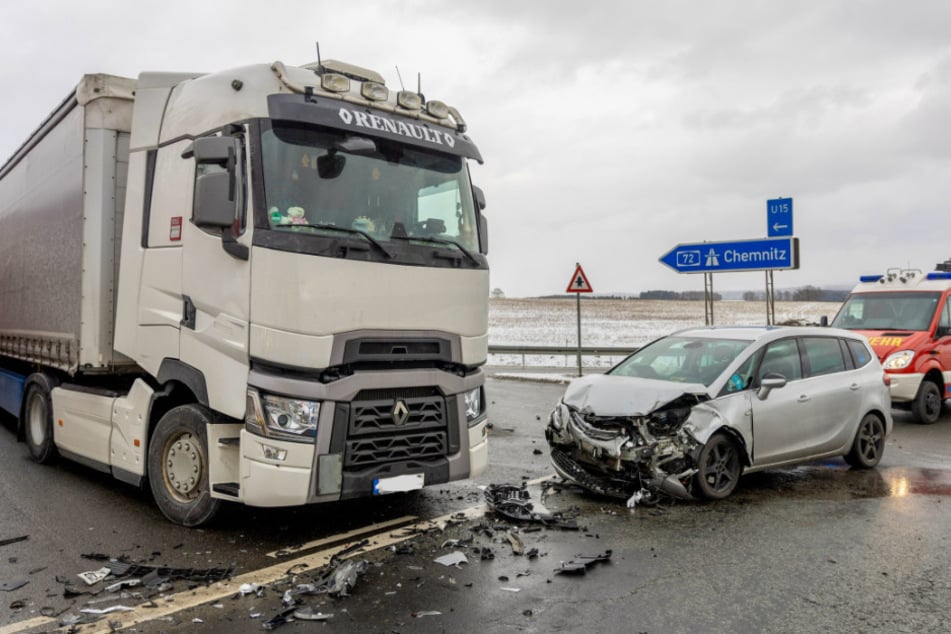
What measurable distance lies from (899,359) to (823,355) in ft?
16.6

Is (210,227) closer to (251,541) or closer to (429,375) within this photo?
(429,375)

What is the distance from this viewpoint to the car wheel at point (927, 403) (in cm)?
1213

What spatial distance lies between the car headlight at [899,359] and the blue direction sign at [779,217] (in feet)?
12.3

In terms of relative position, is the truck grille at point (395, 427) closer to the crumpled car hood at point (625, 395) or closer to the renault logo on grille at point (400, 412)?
the renault logo on grille at point (400, 412)

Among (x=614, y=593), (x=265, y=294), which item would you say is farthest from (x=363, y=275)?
(x=614, y=593)

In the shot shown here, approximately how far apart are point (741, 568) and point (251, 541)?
3.57 meters

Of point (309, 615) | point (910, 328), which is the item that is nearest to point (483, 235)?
point (309, 615)

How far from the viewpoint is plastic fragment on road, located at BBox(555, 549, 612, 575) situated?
16.3 feet

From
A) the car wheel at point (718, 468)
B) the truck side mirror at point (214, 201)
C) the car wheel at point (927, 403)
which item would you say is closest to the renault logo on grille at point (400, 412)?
the truck side mirror at point (214, 201)

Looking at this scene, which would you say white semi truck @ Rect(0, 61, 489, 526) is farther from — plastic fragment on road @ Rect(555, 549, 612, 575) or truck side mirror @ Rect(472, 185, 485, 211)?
plastic fragment on road @ Rect(555, 549, 612, 575)

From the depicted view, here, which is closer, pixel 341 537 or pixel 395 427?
pixel 395 427

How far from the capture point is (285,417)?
5.10 meters

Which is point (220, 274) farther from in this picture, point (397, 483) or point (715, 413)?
point (715, 413)

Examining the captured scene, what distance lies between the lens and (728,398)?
696 cm
